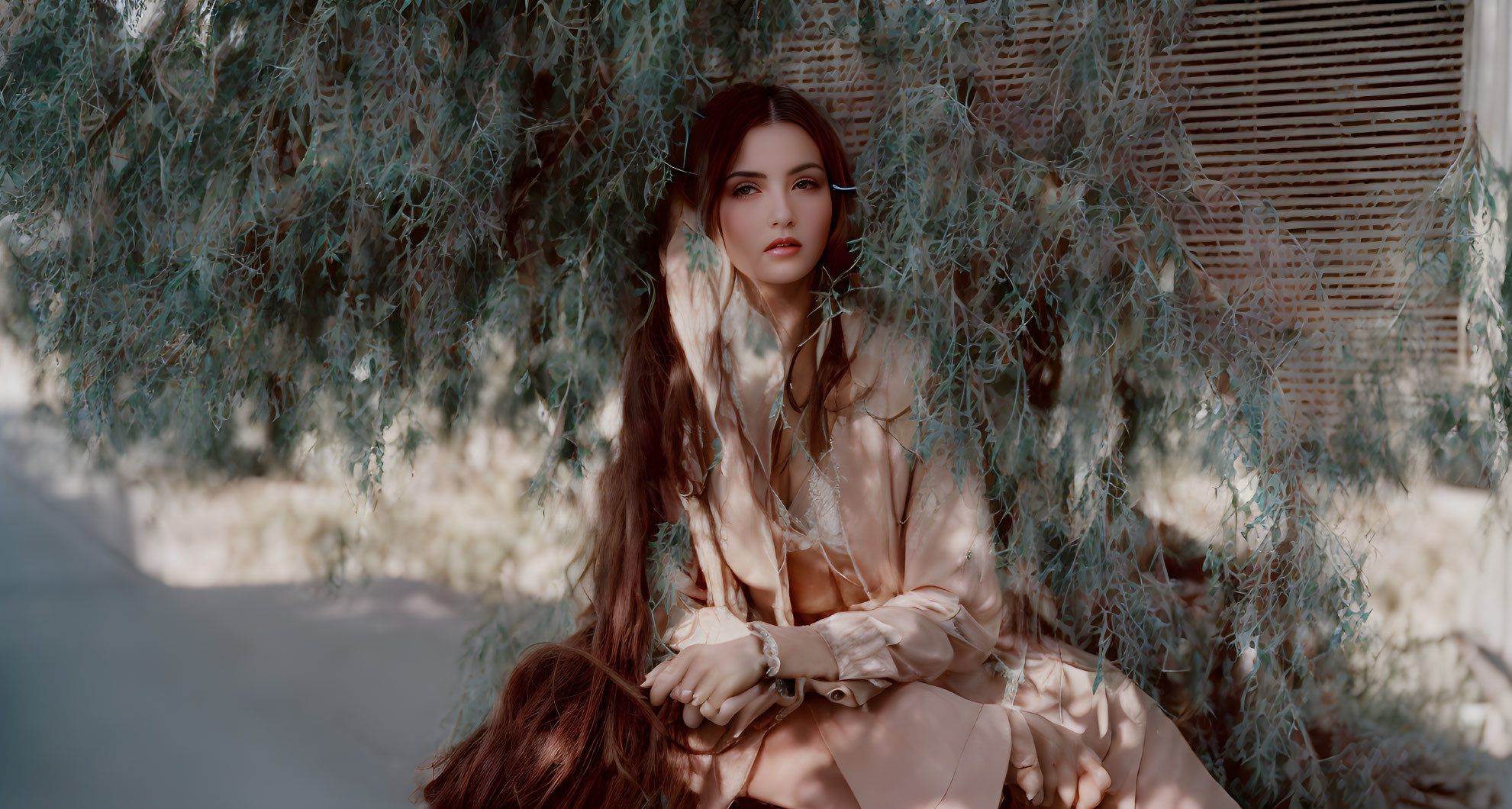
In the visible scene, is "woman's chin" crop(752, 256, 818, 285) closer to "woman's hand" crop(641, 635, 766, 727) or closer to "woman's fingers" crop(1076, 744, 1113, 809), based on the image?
"woman's hand" crop(641, 635, 766, 727)

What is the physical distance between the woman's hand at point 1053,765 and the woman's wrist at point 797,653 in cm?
27

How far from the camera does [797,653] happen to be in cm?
132

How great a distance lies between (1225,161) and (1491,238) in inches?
15.2

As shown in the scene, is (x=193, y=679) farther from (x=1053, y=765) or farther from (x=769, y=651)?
(x=1053, y=765)

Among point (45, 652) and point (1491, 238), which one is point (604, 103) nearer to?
point (1491, 238)

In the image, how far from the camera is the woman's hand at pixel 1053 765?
4.36 feet

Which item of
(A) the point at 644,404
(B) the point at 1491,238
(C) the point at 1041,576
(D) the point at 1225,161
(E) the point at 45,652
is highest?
(D) the point at 1225,161

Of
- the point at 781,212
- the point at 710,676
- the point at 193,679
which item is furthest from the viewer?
the point at 193,679

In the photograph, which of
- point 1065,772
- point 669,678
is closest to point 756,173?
point 669,678

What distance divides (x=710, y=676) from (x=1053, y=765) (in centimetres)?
50

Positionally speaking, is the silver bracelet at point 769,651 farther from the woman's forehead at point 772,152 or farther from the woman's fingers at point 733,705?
the woman's forehead at point 772,152

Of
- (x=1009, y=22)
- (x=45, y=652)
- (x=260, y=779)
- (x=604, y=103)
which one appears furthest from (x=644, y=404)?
(x=45, y=652)

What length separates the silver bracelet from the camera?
1310 millimetres

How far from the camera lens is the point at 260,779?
1938mm
